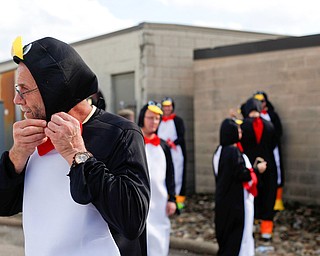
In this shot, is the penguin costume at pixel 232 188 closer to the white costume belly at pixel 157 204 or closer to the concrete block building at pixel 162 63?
the white costume belly at pixel 157 204

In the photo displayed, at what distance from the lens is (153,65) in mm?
10383

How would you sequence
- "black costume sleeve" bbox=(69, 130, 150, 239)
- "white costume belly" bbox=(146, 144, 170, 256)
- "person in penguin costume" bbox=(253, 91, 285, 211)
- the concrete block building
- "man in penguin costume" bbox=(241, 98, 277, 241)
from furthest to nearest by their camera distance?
the concrete block building
"person in penguin costume" bbox=(253, 91, 285, 211)
"man in penguin costume" bbox=(241, 98, 277, 241)
"white costume belly" bbox=(146, 144, 170, 256)
"black costume sleeve" bbox=(69, 130, 150, 239)

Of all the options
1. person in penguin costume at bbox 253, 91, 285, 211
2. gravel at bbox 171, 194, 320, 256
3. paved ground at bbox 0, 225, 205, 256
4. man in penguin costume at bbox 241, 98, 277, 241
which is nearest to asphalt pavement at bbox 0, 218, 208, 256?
paved ground at bbox 0, 225, 205, 256

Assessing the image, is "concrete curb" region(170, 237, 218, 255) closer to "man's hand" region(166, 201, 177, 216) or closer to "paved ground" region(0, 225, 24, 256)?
"man's hand" region(166, 201, 177, 216)

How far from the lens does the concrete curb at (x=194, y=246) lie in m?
6.44

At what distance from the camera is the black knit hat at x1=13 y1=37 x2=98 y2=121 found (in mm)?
2014

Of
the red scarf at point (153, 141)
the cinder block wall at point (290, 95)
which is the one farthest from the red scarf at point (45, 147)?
the cinder block wall at point (290, 95)

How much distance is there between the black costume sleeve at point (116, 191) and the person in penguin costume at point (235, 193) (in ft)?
11.2

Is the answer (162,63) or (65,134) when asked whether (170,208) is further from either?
(162,63)

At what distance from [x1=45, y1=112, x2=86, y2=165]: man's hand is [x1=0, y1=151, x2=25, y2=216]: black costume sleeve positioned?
0.34 m

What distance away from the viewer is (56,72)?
2016 millimetres

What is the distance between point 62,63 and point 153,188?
2972 mm

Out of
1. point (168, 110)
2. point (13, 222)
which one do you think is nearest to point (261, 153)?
point (168, 110)

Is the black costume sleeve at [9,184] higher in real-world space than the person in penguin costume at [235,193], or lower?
higher
